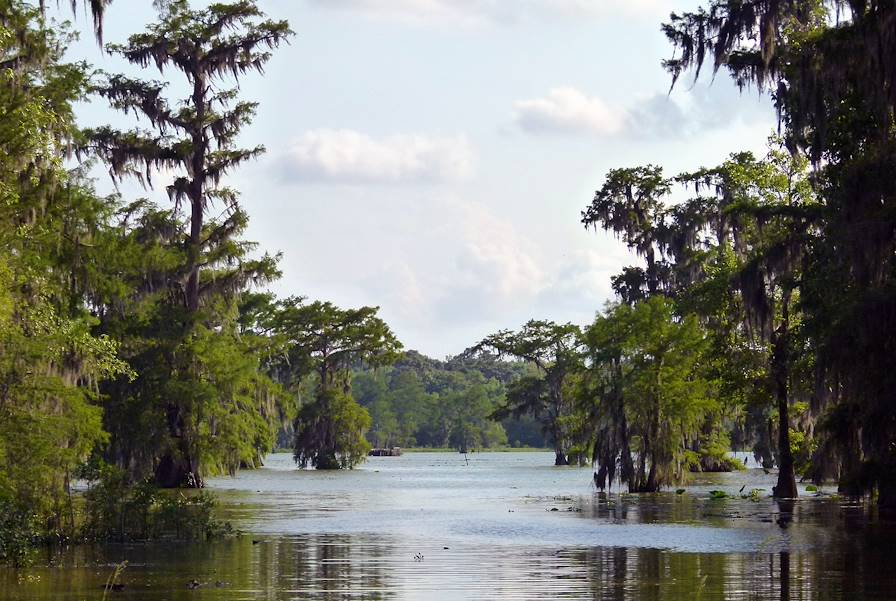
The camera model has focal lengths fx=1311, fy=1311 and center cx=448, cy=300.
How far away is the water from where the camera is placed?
17719mm

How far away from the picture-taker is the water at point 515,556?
1772 cm

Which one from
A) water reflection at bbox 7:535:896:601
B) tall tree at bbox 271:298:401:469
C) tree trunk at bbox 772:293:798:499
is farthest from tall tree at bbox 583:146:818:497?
tall tree at bbox 271:298:401:469

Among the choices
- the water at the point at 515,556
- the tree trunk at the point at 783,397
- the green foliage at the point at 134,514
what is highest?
the tree trunk at the point at 783,397

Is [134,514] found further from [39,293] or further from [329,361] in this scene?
[329,361]

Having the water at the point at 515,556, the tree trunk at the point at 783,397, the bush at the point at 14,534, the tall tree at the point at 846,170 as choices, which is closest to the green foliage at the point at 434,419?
the tree trunk at the point at 783,397

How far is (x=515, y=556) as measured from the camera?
75.8ft

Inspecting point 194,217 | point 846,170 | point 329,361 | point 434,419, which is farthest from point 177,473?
point 434,419

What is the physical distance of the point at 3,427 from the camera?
2277 centimetres

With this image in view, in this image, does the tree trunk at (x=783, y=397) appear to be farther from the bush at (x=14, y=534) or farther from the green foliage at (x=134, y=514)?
the bush at (x=14, y=534)

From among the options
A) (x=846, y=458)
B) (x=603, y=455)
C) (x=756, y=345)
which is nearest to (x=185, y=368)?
(x=603, y=455)

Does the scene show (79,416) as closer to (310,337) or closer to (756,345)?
(756,345)

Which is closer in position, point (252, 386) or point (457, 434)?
point (252, 386)

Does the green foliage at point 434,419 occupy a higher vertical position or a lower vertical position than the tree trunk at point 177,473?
higher

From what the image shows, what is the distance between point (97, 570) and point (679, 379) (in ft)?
95.9
